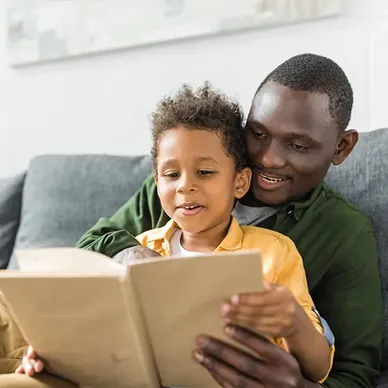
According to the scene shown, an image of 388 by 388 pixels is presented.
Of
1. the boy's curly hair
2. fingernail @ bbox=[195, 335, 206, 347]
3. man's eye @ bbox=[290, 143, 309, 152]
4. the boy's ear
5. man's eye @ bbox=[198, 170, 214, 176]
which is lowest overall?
fingernail @ bbox=[195, 335, 206, 347]

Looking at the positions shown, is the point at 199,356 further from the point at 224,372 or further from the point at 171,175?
the point at 171,175

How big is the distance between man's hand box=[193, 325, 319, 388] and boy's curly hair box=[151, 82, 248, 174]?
41 centimetres

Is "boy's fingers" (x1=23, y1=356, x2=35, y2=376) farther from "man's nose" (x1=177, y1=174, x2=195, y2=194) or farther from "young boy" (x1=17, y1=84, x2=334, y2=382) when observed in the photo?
"man's nose" (x1=177, y1=174, x2=195, y2=194)

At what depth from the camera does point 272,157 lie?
1309 mm

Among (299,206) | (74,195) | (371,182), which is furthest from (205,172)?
(74,195)

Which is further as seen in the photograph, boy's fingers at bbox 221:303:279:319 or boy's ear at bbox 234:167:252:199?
boy's ear at bbox 234:167:252:199

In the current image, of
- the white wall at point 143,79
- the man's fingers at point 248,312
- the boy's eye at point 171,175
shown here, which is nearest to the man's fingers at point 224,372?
the man's fingers at point 248,312

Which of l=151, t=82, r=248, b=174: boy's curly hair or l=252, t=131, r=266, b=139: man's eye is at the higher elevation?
l=151, t=82, r=248, b=174: boy's curly hair

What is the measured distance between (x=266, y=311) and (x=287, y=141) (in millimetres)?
490

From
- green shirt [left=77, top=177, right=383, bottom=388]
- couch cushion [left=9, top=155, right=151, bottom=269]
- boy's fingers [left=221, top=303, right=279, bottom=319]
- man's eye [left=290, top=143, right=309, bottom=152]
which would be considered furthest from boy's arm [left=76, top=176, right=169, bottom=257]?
boy's fingers [left=221, top=303, right=279, bottom=319]

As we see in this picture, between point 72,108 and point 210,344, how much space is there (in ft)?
4.70

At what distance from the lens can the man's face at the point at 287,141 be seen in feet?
4.25

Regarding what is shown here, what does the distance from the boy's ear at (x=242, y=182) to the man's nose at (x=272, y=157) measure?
35mm

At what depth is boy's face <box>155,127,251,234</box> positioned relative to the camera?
3.94ft
